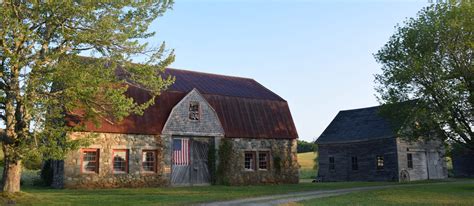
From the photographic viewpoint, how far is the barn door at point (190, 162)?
28000 millimetres

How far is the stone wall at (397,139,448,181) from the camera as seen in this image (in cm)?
3572

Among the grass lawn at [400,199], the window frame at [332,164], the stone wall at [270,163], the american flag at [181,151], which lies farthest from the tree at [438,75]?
the window frame at [332,164]

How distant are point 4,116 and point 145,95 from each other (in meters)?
10.5

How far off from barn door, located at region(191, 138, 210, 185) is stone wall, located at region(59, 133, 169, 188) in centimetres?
201

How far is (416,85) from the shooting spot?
24.7 meters

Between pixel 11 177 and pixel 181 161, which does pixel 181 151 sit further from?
pixel 11 177

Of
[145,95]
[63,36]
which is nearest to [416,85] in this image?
[145,95]

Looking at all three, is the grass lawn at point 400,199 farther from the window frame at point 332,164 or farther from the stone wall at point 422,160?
the window frame at point 332,164

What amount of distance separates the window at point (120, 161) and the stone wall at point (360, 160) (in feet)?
67.6

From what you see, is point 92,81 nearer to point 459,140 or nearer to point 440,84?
point 440,84

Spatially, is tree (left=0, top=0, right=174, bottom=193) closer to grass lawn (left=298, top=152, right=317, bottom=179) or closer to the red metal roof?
the red metal roof

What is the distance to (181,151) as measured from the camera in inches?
1114

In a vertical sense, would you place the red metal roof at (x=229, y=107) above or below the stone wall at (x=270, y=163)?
above

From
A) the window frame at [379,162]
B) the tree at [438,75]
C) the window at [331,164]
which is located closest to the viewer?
the tree at [438,75]
